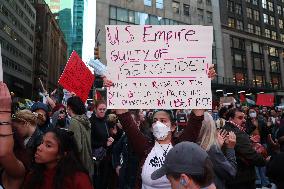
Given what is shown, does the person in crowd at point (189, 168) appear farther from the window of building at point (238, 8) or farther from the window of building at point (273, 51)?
the window of building at point (273, 51)

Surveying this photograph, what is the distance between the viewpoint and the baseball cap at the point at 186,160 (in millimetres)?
2335

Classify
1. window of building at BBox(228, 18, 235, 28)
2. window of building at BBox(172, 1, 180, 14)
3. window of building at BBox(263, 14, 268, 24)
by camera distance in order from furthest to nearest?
window of building at BBox(263, 14, 268, 24) < window of building at BBox(228, 18, 235, 28) < window of building at BBox(172, 1, 180, 14)

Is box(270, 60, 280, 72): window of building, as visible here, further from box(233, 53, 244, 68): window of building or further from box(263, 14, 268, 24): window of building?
box(233, 53, 244, 68): window of building

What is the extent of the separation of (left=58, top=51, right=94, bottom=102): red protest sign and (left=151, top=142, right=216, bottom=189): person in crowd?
5684mm

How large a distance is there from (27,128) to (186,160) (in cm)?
269

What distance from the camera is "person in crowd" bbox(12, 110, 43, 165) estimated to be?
14.3 feet

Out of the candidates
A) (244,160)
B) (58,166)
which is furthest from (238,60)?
(58,166)

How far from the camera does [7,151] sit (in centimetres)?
266

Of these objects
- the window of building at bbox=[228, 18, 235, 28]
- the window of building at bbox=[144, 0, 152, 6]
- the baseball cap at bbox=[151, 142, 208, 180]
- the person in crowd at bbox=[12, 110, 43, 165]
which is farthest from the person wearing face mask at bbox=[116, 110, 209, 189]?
the window of building at bbox=[228, 18, 235, 28]

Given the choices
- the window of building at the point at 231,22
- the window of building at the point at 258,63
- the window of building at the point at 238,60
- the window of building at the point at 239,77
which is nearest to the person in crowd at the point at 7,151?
the window of building at the point at 239,77

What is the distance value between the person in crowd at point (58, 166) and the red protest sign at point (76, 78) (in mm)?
4163

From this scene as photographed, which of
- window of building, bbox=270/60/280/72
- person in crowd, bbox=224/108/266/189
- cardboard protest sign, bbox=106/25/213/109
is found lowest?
person in crowd, bbox=224/108/266/189

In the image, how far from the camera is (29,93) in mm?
91812

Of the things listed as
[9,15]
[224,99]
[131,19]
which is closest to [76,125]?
[224,99]
